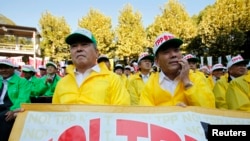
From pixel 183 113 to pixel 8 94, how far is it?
3.63 m

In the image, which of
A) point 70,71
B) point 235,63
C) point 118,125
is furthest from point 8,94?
point 235,63

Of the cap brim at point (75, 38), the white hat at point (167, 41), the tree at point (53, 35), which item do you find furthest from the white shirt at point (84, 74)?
the tree at point (53, 35)

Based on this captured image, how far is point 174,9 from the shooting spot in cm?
3516

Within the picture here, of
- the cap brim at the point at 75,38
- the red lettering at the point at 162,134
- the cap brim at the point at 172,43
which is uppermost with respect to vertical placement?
the cap brim at the point at 75,38

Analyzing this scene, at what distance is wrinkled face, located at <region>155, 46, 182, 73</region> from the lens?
8.80ft

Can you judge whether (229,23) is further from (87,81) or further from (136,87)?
(87,81)

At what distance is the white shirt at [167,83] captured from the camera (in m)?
2.73

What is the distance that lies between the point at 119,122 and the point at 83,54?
89 cm

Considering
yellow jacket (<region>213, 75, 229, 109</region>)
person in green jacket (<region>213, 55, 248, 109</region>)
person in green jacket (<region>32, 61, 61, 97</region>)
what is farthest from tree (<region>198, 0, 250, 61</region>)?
yellow jacket (<region>213, 75, 229, 109</region>)

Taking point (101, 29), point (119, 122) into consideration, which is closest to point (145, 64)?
point (119, 122)

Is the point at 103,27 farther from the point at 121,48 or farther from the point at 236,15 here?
the point at 236,15

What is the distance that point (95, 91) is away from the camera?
106 inches

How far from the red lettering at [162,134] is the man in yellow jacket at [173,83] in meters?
0.40

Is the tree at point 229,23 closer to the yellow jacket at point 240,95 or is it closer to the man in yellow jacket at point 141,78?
the man in yellow jacket at point 141,78
